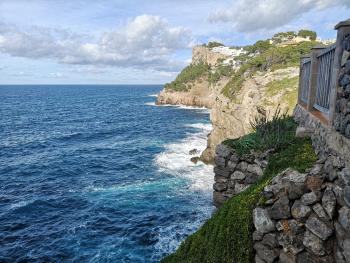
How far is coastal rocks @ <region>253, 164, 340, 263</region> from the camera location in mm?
7326

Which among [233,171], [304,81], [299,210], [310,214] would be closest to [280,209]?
[299,210]

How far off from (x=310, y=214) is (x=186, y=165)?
96.7 ft

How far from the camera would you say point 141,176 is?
3453 centimetres

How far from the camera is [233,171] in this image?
16.3 metres

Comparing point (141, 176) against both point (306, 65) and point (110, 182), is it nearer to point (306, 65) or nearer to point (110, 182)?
point (110, 182)

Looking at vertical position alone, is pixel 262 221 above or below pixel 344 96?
below

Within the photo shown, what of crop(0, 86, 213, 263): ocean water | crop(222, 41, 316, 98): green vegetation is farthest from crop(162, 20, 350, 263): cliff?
crop(222, 41, 316, 98): green vegetation

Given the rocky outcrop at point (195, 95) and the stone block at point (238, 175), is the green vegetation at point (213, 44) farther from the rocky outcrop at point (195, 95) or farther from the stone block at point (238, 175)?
the stone block at point (238, 175)

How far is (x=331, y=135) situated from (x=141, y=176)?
89.4 ft

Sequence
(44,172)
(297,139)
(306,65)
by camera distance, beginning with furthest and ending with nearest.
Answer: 1. (44,172)
2. (306,65)
3. (297,139)

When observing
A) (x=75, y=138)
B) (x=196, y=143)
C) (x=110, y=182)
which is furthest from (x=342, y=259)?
(x=75, y=138)

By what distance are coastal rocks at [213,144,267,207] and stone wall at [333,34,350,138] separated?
22.6 ft

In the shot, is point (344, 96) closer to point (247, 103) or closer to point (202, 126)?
point (247, 103)

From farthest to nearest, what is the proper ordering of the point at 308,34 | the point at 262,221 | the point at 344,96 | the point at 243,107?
the point at 308,34 < the point at 243,107 < the point at 262,221 < the point at 344,96
